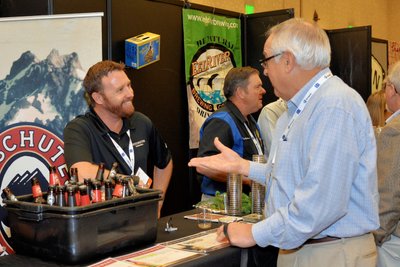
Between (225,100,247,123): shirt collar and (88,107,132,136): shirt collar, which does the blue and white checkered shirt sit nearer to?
(88,107,132,136): shirt collar

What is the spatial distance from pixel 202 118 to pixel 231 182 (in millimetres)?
2045

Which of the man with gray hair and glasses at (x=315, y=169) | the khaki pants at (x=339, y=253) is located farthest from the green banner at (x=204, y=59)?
the khaki pants at (x=339, y=253)

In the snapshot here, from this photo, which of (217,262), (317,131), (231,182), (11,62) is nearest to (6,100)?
(11,62)

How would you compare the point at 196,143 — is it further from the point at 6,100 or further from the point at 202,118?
the point at 6,100

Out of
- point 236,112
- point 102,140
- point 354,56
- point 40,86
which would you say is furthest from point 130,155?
point 354,56

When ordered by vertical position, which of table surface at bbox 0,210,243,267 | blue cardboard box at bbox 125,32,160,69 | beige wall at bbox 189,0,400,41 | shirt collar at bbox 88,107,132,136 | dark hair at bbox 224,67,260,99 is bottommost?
table surface at bbox 0,210,243,267

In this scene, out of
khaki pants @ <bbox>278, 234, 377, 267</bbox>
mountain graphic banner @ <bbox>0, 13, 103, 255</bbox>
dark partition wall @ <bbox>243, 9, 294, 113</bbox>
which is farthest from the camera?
dark partition wall @ <bbox>243, 9, 294, 113</bbox>

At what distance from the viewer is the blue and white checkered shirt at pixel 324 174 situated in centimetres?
160

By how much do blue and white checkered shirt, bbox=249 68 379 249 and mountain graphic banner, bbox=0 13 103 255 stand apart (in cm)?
168

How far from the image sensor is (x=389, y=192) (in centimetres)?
237

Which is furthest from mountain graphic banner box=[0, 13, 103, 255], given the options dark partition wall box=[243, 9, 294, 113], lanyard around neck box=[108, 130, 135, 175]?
dark partition wall box=[243, 9, 294, 113]

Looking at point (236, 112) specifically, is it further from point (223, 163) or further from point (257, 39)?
point (257, 39)

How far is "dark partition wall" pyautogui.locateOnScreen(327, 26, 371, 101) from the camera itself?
17.9 feet

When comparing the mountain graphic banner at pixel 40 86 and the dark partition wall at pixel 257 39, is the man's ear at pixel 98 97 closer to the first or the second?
the mountain graphic banner at pixel 40 86
